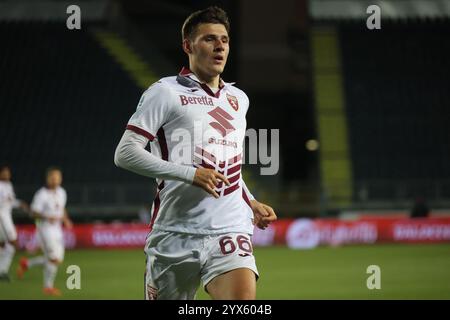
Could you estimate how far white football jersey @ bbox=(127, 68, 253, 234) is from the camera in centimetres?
460

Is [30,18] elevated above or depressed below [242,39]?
below

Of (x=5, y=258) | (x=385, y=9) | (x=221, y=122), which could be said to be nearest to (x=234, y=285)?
(x=221, y=122)

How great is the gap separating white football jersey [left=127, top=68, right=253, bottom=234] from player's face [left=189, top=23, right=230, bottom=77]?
6.8 inches

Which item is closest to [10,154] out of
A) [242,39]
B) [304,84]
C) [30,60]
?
[30,60]

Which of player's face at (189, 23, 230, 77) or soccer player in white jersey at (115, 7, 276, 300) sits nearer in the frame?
soccer player in white jersey at (115, 7, 276, 300)

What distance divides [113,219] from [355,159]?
31.6 ft

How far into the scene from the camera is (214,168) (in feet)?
15.2

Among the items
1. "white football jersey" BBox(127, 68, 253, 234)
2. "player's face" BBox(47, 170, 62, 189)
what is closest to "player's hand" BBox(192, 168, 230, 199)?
"white football jersey" BBox(127, 68, 253, 234)

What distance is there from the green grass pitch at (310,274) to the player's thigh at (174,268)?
6.84 meters

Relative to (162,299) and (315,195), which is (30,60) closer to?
(315,195)

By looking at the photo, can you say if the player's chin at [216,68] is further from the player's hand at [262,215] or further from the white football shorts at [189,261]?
the white football shorts at [189,261]

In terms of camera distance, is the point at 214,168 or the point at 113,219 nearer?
the point at 214,168

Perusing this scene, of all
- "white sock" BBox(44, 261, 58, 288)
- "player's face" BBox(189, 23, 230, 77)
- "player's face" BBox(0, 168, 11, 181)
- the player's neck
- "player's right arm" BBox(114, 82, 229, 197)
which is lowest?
"player's right arm" BBox(114, 82, 229, 197)

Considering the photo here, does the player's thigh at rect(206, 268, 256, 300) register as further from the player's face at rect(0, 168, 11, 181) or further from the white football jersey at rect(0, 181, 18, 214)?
the white football jersey at rect(0, 181, 18, 214)
